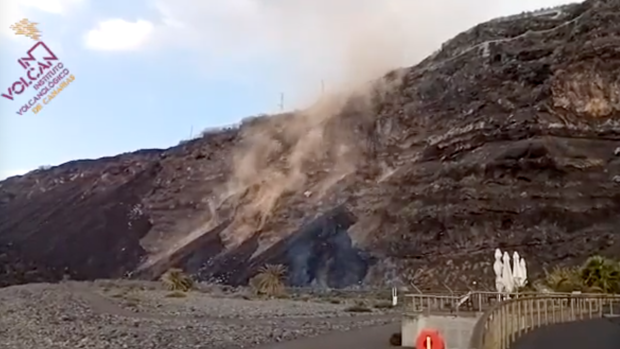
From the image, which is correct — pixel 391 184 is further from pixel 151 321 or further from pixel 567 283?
pixel 151 321

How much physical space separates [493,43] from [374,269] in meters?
21.6

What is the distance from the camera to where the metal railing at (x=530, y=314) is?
696 cm

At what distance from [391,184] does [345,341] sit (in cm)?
3718

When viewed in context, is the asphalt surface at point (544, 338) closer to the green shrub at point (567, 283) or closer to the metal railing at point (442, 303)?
the metal railing at point (442, 303)

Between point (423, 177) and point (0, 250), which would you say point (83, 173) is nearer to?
point (0, 250)

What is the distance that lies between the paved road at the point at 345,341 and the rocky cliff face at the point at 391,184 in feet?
80.0

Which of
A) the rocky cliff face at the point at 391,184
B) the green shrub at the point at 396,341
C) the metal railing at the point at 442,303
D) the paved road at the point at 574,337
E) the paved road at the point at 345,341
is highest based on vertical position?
the rocky cliff face at the point at 391,184

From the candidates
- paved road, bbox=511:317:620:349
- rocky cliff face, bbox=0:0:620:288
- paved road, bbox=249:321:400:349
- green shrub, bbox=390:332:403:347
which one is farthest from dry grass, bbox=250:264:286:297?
paved road, bbox=511:317:620:349

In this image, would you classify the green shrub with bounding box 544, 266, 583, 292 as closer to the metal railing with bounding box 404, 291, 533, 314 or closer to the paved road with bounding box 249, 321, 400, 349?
the paved road with bounding box 249, 321, 400, 349

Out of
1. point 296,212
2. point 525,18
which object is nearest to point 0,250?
point 296,212

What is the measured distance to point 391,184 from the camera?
2090 inches

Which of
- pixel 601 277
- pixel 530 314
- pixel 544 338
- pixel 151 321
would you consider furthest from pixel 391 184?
pixel 544 338

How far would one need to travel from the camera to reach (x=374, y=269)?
4697cm

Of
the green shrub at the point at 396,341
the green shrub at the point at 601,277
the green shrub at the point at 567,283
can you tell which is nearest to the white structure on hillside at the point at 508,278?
the green shrub at the point at 567,283
